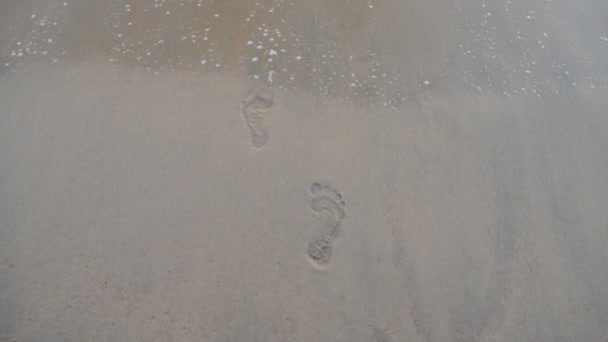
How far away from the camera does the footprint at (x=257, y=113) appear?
2.08 m

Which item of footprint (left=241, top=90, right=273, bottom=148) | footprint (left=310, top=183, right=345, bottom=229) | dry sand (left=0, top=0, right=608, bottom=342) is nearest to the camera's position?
dry sand (left=0, top=0, right=608, bottom=342)

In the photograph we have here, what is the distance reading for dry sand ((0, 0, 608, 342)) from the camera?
1702 millimetres

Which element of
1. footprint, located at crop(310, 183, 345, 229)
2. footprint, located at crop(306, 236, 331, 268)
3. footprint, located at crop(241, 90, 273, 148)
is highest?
footprint, located at crop(241, 90, 273, 148)

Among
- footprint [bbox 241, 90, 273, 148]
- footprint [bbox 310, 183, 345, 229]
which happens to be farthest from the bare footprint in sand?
footprint [bbox 241, 90, 273, 148]

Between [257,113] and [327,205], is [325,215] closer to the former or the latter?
[327,205]

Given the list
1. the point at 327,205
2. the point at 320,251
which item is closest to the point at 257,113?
the point at 327,205

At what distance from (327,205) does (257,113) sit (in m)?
0.61

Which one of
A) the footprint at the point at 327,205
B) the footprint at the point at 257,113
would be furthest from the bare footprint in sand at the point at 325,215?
the footprint at the point at 257,113

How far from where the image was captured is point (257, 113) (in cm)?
216

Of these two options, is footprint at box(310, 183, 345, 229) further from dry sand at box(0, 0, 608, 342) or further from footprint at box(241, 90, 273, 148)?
footprint at box(241, 90, 273, 148)

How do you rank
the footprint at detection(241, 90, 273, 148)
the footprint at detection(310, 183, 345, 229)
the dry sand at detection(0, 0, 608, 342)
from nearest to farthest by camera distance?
1. the dry sand at detection(0, 0, 608, 342)
2. the footprint at detection(310, 183, 345, 229)
3. the footprint at detection(241, 90, 273, 148)

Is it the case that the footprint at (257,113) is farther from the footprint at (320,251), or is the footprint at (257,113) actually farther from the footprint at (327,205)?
the footprint at (320,251)

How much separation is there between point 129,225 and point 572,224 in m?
1.96

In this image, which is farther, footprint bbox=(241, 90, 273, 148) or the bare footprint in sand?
footprint bbox=(241, 90, 273, 148)
